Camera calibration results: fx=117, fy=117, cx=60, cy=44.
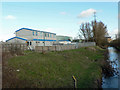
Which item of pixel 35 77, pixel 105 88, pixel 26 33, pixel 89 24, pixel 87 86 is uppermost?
pixel 89 24

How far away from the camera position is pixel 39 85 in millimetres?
8836

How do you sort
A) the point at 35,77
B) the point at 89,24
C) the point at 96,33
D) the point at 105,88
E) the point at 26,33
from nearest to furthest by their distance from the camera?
the point at 35,77
the point at 105,88
the point at 26,33
the point at 96,33
the point at 89,24

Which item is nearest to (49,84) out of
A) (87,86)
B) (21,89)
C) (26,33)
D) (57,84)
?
(57,84)

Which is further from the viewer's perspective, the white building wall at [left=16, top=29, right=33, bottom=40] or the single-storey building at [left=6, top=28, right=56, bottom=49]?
the white building wall at [left=16, top=29, right=33, bottom=40]

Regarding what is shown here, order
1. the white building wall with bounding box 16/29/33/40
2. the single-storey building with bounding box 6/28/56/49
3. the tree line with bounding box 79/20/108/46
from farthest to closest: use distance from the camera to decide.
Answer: the tree line with bounding box 79/20/108/46 < the white building wall with bounding box 16/29/33/40 < the single-storey building with bounding box 6/28/56/49

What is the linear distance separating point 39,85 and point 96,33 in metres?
54.8

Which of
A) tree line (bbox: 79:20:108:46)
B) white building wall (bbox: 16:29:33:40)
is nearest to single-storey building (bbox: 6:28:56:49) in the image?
white building wall (bbox: 16:29:33:40)

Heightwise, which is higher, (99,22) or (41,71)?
(99,22)

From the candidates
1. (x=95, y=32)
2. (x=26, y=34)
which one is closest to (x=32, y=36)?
(x=26, y=34)

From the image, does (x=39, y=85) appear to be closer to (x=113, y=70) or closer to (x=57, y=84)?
(x=57, y=84)

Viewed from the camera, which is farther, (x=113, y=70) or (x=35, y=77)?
(x=113, y=70)

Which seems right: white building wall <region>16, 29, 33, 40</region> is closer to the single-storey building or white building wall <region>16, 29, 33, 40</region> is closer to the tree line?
the single-storey building

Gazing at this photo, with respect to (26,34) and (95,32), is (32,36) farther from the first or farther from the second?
(95,32)

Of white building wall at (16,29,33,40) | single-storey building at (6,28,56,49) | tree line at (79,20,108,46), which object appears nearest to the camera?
single-storey building at (6,28,56,49)
